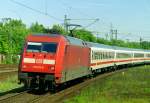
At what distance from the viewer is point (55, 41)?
23.1 m

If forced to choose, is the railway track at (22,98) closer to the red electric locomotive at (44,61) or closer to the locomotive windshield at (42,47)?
the red electric locomotive at (44,61)

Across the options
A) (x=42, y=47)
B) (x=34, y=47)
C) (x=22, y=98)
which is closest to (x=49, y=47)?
(x=42, y=47)

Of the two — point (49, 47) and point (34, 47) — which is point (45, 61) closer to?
point (49, 47)

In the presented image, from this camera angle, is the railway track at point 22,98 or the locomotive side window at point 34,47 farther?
the locomotive side window at point 34,47

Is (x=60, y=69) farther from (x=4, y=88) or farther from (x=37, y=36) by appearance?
(x=4, y=88)

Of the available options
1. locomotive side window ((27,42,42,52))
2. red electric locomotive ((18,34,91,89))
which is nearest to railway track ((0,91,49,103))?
red electric locomotive ((18,34,91,89))

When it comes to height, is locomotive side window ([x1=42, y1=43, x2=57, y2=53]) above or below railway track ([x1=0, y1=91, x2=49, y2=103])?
above

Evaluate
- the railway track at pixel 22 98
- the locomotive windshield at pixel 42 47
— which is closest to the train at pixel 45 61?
the locomotive windshield at pixel 42 47

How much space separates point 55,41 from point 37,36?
101 centimetres

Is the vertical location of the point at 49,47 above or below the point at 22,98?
above

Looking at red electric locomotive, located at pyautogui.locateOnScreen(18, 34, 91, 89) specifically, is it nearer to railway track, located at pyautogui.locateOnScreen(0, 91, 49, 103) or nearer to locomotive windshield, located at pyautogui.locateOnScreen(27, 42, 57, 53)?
locomotive windshield, located at pyautogui.locateOnScreen(27, 42, 57, 53)

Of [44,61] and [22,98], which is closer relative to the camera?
[22,98]

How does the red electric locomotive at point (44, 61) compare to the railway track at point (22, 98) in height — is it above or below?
above

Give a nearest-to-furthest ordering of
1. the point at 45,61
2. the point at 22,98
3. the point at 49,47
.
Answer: the point at 22,98 → the point at 45,61 → the point at 49,47
